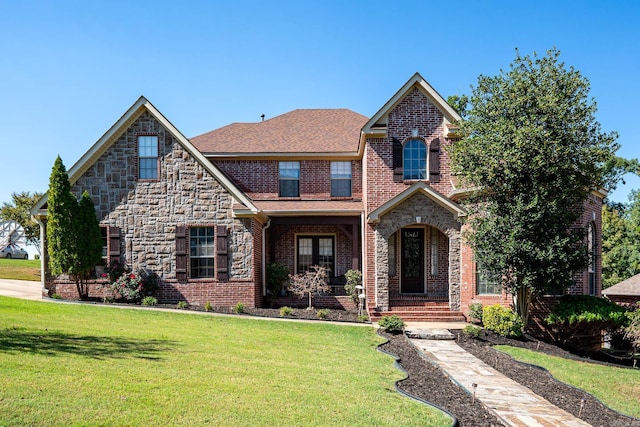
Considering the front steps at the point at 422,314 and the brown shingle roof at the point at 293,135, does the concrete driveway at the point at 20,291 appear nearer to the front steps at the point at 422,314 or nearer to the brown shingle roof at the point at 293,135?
the brown shingle roof at the point at 293,135

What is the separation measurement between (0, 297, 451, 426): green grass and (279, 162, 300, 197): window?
954 cm

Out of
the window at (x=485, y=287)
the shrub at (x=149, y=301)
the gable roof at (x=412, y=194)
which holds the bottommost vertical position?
the shrub at (x=149, y=301)

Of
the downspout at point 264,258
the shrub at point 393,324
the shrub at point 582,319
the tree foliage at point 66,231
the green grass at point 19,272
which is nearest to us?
the shrub at point 393,324

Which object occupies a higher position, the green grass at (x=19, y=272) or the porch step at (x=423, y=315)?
the green grass at (x=19, y=272)

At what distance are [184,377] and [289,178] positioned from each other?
14750mm

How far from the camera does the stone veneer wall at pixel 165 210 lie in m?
18.7

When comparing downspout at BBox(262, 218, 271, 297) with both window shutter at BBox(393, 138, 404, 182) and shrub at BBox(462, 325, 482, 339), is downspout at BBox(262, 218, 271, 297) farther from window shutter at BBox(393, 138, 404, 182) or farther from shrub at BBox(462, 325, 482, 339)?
shrub at BBox(462, 325, 482, 339)

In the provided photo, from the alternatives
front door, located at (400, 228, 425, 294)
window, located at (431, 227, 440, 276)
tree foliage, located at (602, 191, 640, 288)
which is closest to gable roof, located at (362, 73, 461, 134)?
window, located at (431, 227, 440, 276)

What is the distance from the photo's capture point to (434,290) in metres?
20.0

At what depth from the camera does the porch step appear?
17600 millimetres

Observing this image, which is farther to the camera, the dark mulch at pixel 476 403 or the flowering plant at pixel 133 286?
the flowering plant at pixel 133 286

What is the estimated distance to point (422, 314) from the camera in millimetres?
17750

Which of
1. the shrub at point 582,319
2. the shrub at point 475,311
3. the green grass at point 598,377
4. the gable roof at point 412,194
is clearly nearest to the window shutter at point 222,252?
the gable roof at point 412,194

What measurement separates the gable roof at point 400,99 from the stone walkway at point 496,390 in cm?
814
